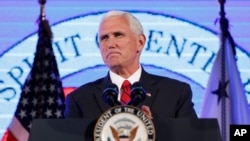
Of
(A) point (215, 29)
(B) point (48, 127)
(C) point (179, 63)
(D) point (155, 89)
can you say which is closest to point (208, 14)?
(A) point (215, 29)

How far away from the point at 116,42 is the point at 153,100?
28 centimetres

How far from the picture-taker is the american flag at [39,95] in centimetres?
428

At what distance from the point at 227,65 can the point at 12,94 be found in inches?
62.4

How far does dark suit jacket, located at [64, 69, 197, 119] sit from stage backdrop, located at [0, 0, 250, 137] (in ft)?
6.41

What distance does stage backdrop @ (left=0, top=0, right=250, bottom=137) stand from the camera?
4.65 m

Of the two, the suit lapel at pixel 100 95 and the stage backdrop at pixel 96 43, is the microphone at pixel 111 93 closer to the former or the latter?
the suit lapel at pixel 100 95

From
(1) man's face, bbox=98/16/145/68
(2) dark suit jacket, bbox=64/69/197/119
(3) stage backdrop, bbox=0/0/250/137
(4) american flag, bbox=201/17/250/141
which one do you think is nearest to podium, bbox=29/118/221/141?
(2) dark suit jacket, bbox=64/69/197/119

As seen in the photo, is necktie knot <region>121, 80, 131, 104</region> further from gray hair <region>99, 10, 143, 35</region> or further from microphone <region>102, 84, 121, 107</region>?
microphone <region>102, 84, 121, 107</region>

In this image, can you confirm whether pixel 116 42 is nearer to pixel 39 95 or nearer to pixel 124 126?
pixel 124 126

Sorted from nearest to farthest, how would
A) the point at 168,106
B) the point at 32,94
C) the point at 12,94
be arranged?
the point at 168,106, the point at 32,94, the point at 12,94

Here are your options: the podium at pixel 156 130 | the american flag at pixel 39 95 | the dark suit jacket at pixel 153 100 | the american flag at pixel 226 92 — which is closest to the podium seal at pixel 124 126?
the podium at pixel 156 130

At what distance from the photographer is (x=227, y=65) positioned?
446 centimetres

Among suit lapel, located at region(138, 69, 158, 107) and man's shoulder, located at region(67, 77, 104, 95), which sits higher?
man's shoulder, located at region(67, 77, 104, 95)

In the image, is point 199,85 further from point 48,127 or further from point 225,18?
point 48,127
